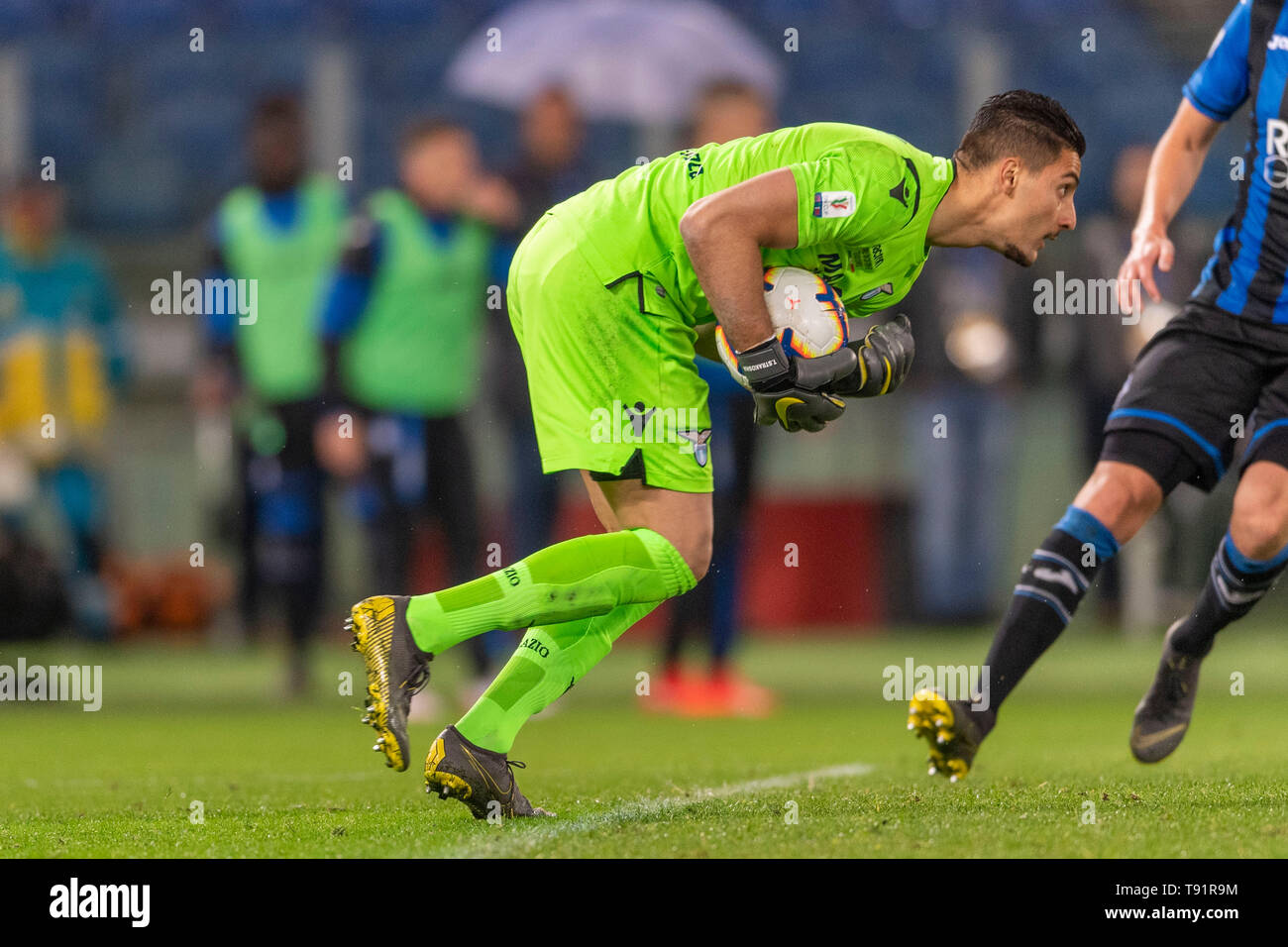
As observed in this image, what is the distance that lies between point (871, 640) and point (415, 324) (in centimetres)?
413

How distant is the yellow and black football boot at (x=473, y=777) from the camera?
396cm

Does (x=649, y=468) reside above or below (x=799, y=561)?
below

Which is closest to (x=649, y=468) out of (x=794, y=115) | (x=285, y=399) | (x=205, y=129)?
(x=285, y=399)

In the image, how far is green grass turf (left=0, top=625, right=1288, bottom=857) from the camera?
3564 mm

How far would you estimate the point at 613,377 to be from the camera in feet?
13.6

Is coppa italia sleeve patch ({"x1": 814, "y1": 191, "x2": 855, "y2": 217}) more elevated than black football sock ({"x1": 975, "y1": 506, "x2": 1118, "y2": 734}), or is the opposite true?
coppa italia sleeve patch ({"x1": 814, "y1": 191, "x2": 855, "y2": 217})

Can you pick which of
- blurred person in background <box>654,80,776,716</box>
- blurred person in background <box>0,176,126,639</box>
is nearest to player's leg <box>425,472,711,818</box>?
blurred person in background <box>654,80,776,716</box>

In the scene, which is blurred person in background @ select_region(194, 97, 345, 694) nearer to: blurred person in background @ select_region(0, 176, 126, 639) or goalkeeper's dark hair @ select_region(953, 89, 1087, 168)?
blurred person in background @ select_region(0, 176, 126, 639)

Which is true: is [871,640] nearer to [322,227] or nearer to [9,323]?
[322,227]

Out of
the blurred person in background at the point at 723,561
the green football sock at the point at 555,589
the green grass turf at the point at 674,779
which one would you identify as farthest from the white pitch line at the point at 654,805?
the blurred person in background at the point at 723,561

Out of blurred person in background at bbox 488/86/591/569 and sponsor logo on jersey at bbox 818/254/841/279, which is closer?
sponsor logo on jersey at bbox 818/254/841/279

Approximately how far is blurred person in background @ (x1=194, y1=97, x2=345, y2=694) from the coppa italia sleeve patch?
466 cm

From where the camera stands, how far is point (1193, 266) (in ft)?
28.8

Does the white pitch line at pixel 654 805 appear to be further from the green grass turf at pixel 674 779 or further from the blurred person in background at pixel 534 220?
the blurred person in background at pixel 534 220
